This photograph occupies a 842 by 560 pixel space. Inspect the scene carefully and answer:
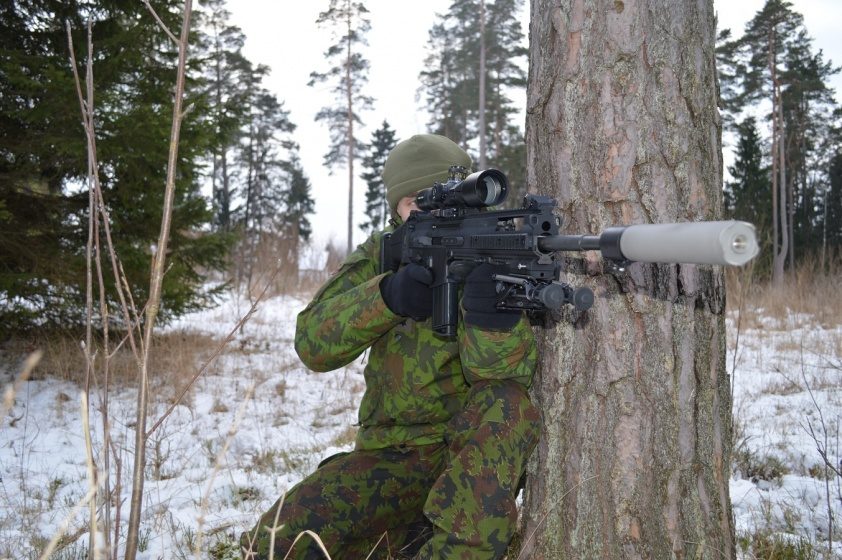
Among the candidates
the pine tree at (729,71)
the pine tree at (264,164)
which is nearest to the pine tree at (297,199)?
the pine tree at (264,164)

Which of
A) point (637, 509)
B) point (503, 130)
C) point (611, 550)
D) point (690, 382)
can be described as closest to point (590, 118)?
point (690, 382)

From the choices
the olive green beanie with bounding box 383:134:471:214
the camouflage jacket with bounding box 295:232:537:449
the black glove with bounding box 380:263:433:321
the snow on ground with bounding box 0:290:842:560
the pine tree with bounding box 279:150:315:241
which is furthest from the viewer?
the pine tree with bounding box 279:150:315:241

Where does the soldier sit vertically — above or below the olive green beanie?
below

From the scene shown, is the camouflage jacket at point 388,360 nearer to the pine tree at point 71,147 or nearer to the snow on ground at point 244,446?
the snow on ground at point 244,446

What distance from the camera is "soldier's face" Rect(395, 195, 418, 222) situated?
9.09 ft

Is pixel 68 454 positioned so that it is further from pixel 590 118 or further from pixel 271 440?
pixel 590 118

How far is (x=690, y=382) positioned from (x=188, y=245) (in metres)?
6.56

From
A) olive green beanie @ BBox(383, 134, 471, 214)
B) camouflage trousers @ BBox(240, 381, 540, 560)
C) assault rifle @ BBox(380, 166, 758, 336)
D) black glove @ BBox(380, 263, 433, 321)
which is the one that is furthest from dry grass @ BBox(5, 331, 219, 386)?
assault rifle @ BBox(380, 166, 758, 336)

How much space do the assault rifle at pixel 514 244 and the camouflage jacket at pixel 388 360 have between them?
8.3 inches

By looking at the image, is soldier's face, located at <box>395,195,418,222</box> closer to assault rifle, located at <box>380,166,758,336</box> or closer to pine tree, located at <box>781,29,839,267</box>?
assault rifle, located at <box>380,166,758,336</box>

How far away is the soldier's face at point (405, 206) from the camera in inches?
109

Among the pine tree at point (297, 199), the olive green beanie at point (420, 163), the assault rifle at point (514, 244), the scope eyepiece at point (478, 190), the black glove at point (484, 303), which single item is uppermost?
the pine tree at point (297, 199)

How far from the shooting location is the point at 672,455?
2.04 meters

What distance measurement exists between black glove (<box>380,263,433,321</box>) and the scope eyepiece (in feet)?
0.95
